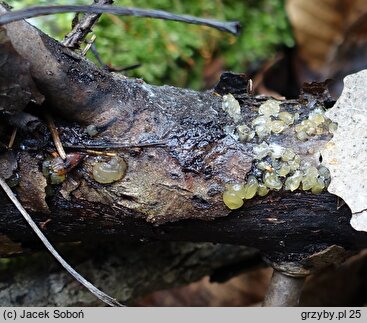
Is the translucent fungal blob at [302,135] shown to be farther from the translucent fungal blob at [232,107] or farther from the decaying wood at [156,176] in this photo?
the translucent fungal blob at [232,107]

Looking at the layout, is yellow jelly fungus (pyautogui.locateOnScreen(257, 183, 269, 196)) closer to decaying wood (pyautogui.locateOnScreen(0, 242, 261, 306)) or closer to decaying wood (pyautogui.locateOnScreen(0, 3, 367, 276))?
decaying wood (pyautogui.locateOnScreen(0, 3, 367, 276))

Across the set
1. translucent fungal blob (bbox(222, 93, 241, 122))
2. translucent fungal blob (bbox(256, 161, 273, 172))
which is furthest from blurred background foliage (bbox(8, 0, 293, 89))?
translucent fungal blob (bbox(256, 161, 273, 172))

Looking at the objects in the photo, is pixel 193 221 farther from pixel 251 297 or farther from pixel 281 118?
pixel 251 297

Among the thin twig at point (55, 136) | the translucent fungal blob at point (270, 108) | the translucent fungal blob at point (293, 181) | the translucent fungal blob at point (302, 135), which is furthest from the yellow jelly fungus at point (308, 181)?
the thin twig at point (55, 136)

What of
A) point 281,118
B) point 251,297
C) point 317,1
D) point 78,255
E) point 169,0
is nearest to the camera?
point 281,118

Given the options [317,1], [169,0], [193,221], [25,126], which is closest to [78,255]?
[193,221]
